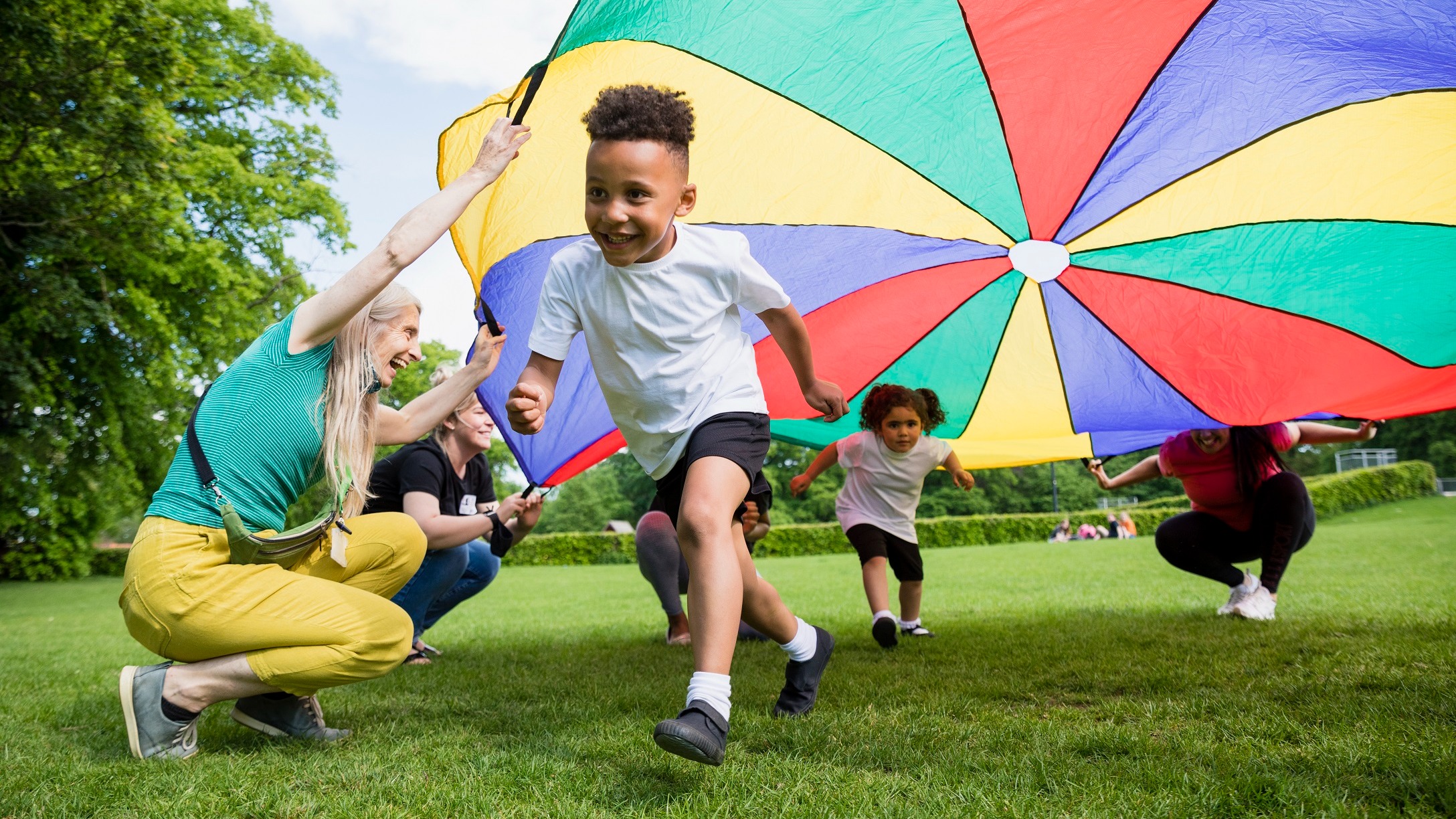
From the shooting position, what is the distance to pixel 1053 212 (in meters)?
3.90

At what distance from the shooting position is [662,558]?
4402 mm

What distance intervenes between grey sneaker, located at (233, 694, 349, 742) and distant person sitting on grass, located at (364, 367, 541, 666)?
965 millimetres

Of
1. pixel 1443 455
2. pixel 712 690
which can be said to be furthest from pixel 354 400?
pixel 1443 455

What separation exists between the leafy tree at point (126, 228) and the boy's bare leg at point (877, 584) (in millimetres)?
9613

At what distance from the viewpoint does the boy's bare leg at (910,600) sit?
4.48 metres

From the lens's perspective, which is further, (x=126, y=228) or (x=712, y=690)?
(x=126, y=228)

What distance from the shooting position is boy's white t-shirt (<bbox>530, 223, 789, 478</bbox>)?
2.34m

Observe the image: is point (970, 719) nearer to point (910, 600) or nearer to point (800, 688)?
point (800, 688)

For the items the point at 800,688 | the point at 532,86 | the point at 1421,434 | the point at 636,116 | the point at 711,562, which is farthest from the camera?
the point at 1421,434

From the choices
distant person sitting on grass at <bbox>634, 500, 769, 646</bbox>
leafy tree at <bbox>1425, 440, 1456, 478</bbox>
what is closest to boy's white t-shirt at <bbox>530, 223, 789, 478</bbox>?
distant person sitting on grass at <bbox>634, 500, 769, 646</bbox>

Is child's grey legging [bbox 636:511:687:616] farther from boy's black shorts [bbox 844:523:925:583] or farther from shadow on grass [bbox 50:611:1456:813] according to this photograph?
boy's black shorts [bbox 844:523:925:583]

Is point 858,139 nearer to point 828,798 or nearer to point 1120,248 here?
point 1120,248

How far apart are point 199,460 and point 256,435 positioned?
147 mm

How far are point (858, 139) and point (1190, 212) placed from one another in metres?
1.46
